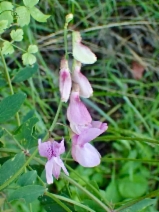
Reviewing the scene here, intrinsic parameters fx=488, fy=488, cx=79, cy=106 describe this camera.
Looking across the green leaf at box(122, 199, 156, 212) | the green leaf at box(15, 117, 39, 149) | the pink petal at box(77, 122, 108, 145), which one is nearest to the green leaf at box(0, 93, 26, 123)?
the green leaf at box(15, 117, 39, 149)

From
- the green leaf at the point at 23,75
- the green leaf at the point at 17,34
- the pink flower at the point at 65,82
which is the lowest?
the pink flower at the point at 65,82

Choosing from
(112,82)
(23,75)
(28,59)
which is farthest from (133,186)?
(28,59)

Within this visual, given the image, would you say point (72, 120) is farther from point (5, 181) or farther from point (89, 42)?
point (89, 42)

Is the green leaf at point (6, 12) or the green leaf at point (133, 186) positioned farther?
the green leaf at point (133, 186)

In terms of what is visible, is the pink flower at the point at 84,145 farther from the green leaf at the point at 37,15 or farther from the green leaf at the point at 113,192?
the green leaf at the point at 113,192

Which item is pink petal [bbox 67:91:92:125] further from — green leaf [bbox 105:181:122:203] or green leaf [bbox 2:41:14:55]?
green leaf [bbox 105:181:122:203]

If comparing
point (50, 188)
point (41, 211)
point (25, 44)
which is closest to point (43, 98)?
point (25, 44)

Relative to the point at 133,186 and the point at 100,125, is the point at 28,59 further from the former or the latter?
the point at 133,186

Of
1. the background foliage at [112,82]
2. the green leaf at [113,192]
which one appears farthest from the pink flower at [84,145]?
the green leaf at [113,192]
